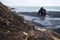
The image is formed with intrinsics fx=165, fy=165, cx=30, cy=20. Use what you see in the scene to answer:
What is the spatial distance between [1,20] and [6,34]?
189 centimetres

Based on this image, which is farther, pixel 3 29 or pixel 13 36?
pixel 3 29

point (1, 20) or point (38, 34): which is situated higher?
point (1, 20)

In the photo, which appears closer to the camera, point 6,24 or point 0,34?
point 0,34

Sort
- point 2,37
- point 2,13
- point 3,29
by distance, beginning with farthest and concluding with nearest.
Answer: point 2,13, point 3,29, point 2,37

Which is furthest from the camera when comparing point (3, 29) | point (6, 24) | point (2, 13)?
point (2, 13)

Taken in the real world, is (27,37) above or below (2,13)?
below

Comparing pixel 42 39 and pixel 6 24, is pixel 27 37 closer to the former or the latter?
pixel 42 39

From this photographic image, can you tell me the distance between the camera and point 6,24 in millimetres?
10914

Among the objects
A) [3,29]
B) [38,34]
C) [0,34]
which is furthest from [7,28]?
[38,34]

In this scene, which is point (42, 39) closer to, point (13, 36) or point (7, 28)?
point (13, 36)

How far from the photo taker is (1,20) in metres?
11.1

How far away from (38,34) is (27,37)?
69 cm

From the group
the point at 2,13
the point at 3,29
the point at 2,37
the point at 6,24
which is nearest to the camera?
the point at 2,37

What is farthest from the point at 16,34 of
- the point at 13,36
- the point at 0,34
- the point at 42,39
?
the point at 42,39
